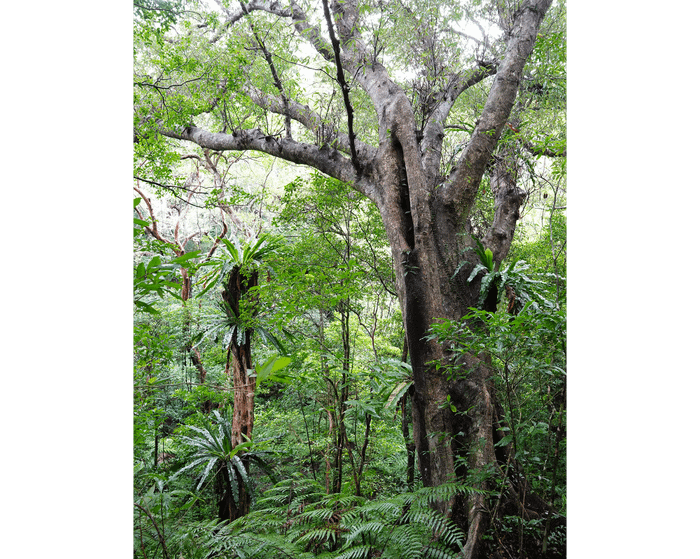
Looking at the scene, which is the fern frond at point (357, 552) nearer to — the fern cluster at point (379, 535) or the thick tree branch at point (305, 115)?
the fern cluster at point (379, 535)

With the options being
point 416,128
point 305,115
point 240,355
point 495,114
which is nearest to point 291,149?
point 305,115

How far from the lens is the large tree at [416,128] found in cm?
284

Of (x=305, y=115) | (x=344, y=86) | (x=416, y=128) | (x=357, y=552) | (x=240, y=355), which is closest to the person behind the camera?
(x=357, y=552)

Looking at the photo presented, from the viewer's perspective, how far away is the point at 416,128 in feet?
11.9

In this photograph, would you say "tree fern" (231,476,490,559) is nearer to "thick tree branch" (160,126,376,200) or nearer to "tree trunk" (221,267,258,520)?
"tree trunk" (221,267,258,520)

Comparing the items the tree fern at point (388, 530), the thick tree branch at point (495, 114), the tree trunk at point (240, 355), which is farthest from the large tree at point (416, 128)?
the tree trunk at point (240, 355)

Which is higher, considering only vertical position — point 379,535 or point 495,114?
point 495,114

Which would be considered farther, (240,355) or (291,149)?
(240,355)

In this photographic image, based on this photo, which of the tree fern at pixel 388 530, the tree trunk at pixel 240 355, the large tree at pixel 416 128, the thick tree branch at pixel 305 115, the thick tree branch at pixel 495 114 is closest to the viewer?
the tree fern at pixel 388 530

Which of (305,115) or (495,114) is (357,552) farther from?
(305,115)

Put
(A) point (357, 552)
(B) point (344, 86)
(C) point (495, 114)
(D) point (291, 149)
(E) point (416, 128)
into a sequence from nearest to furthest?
(A) point (357, 552) → (B) point (344, 86) → (C) point (495, 114) → (E) point (416, 128) → (D) point (291, 149)

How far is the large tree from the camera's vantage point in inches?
112
